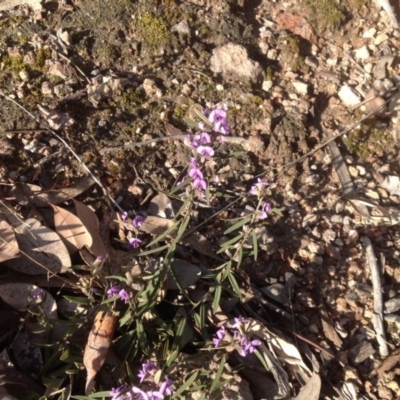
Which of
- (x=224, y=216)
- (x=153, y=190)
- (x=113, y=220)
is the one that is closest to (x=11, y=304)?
(x=113, y=220)

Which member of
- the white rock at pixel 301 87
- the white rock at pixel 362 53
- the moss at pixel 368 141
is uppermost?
the white rock at pixel 362 53

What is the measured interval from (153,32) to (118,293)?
164 cm

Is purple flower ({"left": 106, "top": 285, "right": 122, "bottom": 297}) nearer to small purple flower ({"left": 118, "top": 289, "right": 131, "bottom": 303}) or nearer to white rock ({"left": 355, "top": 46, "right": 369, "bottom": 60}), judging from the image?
small purple flower ({"left": 118, "top": 289, "right": 131, "bottom": 303})

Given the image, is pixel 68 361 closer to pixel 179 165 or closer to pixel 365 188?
pixel 179 165

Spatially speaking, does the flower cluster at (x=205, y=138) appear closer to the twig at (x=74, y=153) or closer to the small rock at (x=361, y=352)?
the twig at (x=74, y=153)

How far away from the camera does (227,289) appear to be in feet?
9.66

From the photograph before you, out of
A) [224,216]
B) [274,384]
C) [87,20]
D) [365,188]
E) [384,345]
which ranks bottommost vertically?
[274,384]

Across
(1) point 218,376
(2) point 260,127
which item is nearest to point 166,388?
(1) point 218,376

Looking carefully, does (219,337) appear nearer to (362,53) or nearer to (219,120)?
(219,120)

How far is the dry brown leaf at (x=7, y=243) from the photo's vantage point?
118 inches

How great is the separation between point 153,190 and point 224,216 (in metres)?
0.40

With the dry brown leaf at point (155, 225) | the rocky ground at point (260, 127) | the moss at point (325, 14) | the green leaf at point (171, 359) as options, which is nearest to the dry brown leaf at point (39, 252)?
the rocky ground at point (260, 127)

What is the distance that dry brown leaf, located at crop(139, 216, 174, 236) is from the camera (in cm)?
320

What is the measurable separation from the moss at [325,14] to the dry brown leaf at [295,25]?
7 cm
